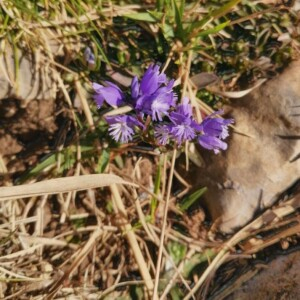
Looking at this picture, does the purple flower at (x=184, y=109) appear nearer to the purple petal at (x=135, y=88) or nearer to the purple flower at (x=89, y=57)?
the purple petal at (x=135, y=88)

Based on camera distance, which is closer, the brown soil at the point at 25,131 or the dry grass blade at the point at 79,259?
the dry grass blade at the point at 79,259

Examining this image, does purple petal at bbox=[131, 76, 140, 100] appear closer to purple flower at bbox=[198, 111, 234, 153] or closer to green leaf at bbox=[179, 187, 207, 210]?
purple flower at bbox=[198, 111, 234, 153]

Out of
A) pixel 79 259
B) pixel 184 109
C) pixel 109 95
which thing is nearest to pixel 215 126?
pixel 184 109

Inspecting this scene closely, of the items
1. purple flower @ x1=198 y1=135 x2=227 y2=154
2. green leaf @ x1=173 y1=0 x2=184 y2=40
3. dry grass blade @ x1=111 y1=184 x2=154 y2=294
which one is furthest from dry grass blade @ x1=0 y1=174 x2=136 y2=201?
green leaf @ x1=173 y1=0 x2=184 y2=40

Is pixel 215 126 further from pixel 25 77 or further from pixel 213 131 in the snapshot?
pixel 25 77

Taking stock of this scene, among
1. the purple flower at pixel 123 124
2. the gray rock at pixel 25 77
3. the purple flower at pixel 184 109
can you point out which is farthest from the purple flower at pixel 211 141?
the gray rock at pixel 25 77

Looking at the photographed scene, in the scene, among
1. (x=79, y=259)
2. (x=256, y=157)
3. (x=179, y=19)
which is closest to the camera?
(x=179, y=19)

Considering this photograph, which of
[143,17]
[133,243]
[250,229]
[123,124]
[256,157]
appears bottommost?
[133,243]
